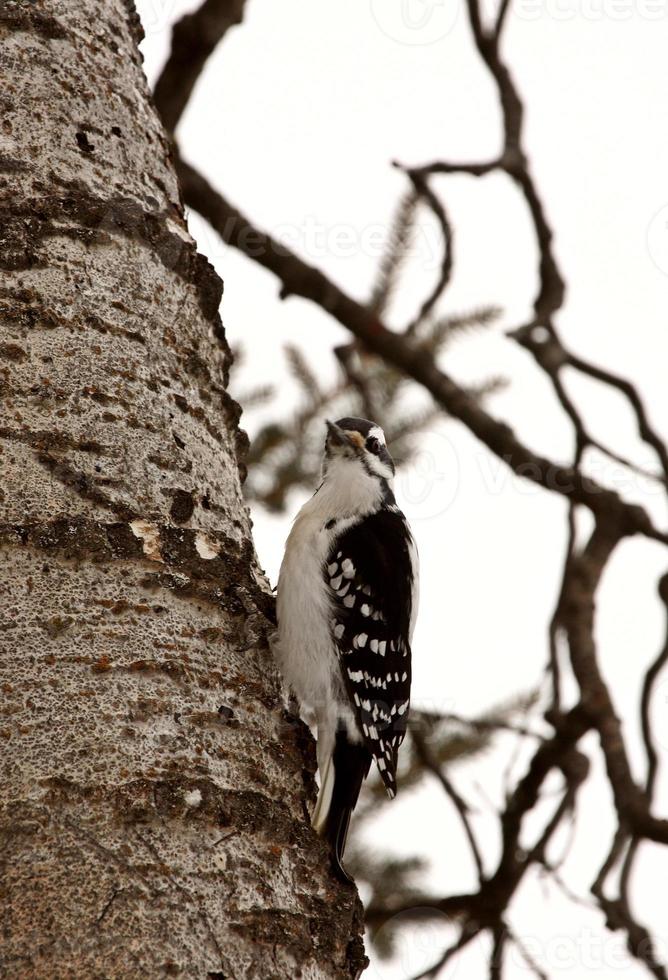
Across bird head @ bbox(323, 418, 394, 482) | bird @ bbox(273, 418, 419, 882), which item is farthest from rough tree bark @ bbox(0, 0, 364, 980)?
bird head @ bbox(323, 418, 394, 482)

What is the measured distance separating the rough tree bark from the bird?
1.59ft

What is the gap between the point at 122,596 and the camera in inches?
74.0

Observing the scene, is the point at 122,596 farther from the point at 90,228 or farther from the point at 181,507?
the point at 90,228

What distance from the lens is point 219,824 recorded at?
1.75 meters

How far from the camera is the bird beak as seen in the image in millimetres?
3662

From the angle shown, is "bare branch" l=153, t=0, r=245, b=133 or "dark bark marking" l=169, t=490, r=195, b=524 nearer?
"dark bark marking" l=169, t=490, r=195, b=524

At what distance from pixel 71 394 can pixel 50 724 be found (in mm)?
602

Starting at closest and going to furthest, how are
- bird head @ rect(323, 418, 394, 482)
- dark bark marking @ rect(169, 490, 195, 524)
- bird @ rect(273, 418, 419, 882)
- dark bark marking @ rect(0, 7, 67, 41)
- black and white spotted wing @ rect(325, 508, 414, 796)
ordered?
dark bark marking @ rect(169, 490, 195, 524) → dark bark marking @ rect(0, 7, 67, 41) → bird @ rect(273, 418, 419, 882) → black and white spotted wing @ rect(325, 508, 414, 796) → bird head @ rect(323, 418, 394, 482)

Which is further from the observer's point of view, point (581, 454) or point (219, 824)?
point (581, 454)

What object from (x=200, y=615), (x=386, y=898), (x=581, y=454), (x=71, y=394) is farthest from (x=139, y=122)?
(x=386, y=898)

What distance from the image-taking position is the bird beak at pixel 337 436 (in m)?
3.66

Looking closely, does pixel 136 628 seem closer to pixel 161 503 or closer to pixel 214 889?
pixel 161 503

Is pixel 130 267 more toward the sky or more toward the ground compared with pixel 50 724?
more toward the sky

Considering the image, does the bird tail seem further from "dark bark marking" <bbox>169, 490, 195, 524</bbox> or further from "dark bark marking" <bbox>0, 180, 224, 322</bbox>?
"dark bark marking" <bbox>0, 180, 224, 322</bbox>
